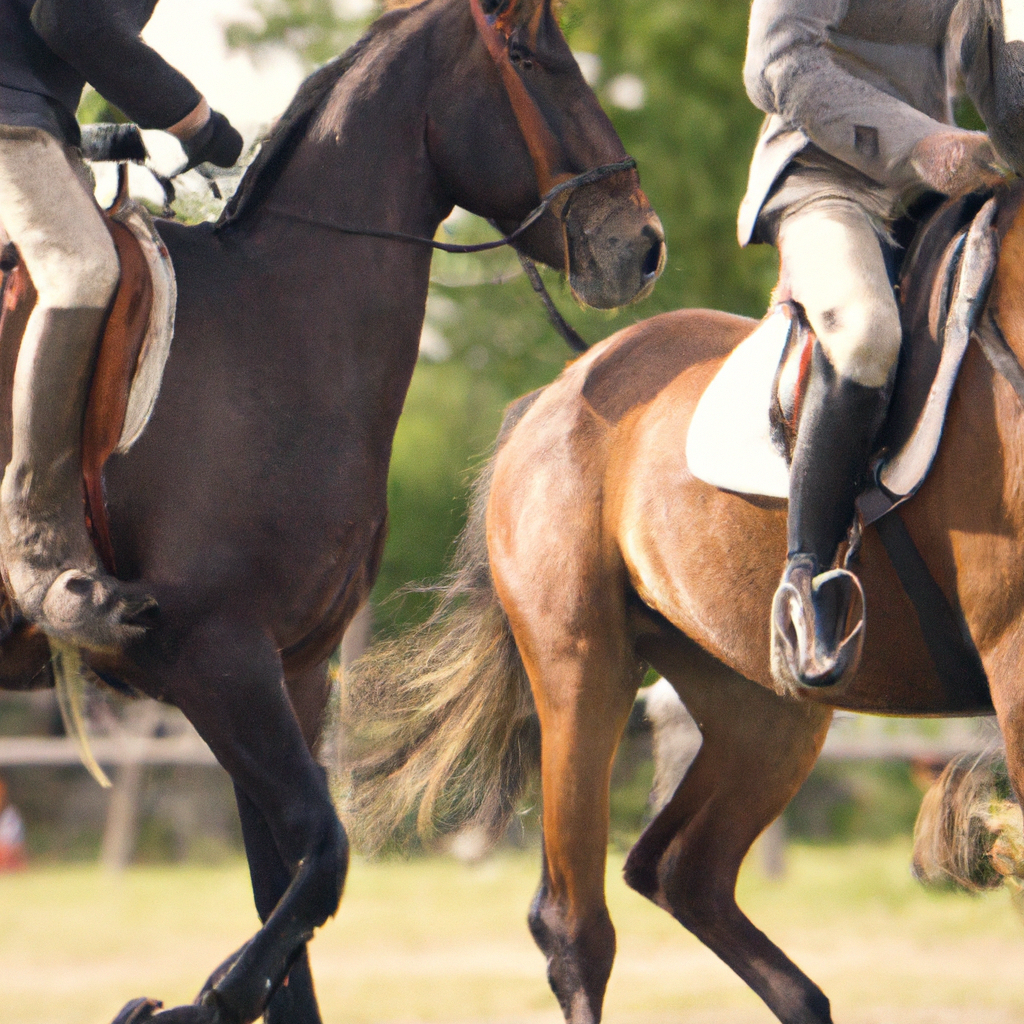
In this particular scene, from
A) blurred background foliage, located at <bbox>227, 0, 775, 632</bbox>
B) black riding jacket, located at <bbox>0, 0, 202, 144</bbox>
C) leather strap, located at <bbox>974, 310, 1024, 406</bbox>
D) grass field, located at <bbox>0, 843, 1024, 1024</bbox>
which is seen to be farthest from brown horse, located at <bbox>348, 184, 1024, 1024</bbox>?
blurred background foliage, located at <bbox>227, 0, 775, 632</bbox>

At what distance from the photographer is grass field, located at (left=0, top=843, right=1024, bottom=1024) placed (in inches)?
246

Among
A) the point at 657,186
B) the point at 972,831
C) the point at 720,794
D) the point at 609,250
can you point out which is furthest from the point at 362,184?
the point at 657,186

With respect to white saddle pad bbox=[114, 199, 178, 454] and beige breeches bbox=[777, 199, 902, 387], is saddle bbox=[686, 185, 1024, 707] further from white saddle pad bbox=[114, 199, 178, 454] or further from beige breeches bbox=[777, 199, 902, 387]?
white saddle pad bbox=[114, 199, 178, 454]

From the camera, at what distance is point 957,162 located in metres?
3.14

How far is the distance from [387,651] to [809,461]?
2.10 metres

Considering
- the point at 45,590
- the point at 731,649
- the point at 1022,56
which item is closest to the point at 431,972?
the point at 731,649

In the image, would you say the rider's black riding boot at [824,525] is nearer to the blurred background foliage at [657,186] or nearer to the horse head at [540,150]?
the horse head at [540,150]

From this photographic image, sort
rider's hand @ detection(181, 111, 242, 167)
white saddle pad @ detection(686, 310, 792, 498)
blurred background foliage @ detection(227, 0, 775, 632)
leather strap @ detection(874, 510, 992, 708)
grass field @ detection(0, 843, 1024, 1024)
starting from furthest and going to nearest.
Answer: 1. blurred background foliage @ detection(227, 0, 775, 632)
2. grass field @ detection(0, 843, 1024, 1024)
3. white saddle pad @ detection(686, 310, 792, 498)
4. rider's hand @ detection(181, 111, 242, 167)
5. leather strap @ detection(874, 510, 992, 708)

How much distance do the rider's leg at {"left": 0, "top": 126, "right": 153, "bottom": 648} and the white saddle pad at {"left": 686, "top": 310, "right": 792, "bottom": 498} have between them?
1519mm

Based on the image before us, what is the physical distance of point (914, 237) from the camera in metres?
3.50

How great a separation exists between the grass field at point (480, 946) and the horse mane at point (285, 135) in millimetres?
2448

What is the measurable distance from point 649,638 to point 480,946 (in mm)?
4331

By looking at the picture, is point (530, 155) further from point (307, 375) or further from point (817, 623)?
point (817, 623)

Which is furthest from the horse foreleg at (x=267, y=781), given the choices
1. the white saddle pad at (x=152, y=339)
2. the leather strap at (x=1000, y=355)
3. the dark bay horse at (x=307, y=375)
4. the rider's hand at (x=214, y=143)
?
the leather strap at (x=1000, y=355)
